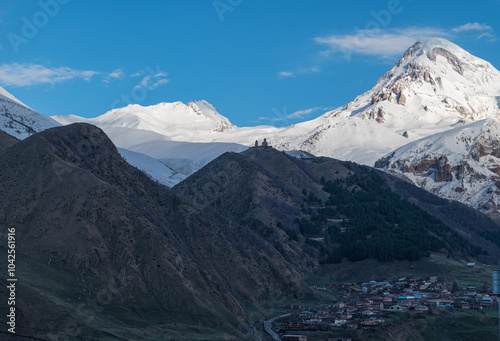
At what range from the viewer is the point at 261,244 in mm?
158250

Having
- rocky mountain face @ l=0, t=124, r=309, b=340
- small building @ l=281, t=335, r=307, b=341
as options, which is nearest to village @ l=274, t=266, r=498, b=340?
small building @ l=281, t=335, r=307, b=341

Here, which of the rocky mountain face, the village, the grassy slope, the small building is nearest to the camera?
the rocky mountain face

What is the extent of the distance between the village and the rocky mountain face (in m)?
8.15

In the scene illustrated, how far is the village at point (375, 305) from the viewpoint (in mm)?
112438

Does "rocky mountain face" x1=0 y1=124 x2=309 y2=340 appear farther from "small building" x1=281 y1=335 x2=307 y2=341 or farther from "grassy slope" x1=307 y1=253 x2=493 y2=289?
"grassy slope" x1=307 y1=253 x2=493 y2=289

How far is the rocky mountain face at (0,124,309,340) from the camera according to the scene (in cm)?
9231

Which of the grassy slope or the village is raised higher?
the grassy slope

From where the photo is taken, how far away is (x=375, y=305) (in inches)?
5261

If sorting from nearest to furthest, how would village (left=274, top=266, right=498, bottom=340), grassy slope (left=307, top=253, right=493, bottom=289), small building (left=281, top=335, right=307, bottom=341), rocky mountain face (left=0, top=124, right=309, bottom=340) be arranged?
rocky mountain face (left=0, top=124, right=309, bottom=340), small building (left=281, top=335, right=307, bottom=341), village (left=274, top=266, right=498, bottom=340), grassy slope (left=307, top=253, right=493, bottom=289)

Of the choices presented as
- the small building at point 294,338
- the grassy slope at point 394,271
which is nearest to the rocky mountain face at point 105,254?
the small building at point 294,338

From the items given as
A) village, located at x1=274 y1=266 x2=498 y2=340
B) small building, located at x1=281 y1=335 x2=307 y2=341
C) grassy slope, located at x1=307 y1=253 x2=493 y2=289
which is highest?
grassy slope, located at x1=307 y1=253 x2=493 y2=289

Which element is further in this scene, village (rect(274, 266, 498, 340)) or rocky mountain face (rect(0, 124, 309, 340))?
village (rect(274, 266, 498, 340))

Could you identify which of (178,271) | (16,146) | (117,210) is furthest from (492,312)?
(16,146)

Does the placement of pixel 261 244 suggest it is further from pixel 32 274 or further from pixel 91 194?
pixel 32 274
